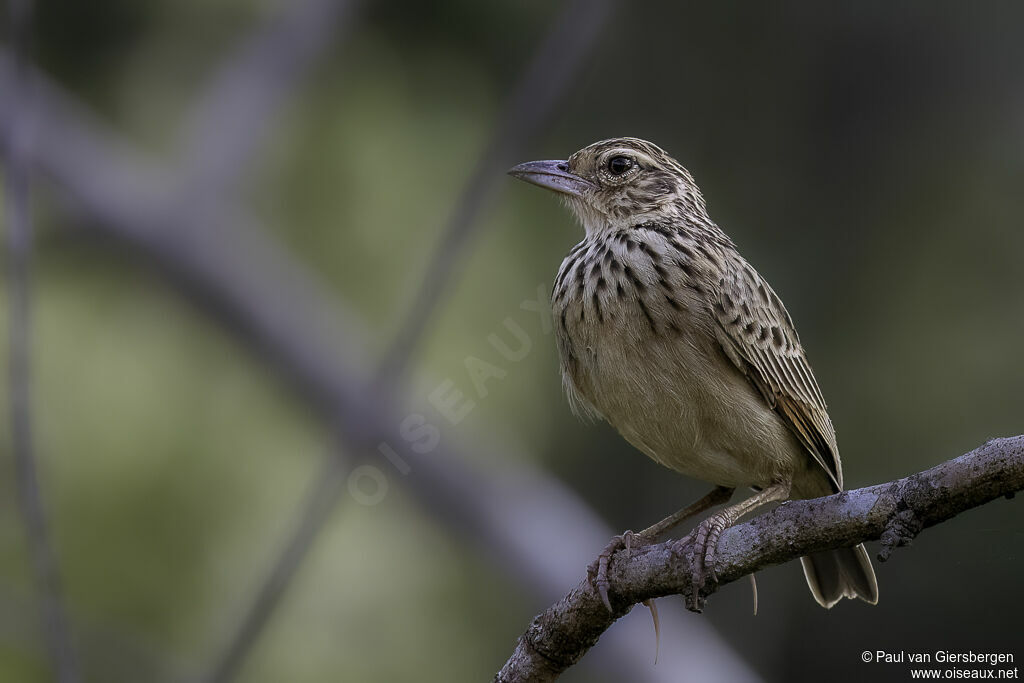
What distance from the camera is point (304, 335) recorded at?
8.05 metres

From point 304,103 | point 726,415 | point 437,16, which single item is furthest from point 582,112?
point 726,415

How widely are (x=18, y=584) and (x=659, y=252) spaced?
18.2ft

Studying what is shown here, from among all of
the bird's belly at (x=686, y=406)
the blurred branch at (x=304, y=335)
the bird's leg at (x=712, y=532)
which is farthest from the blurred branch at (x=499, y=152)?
the blurred branch at (x=304, y=335)

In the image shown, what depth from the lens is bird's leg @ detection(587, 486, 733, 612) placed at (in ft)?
10.8

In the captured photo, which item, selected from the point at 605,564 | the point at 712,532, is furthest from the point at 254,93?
the point at 712,532

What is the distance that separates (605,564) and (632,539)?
34 cm

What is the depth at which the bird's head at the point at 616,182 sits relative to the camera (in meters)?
4.58

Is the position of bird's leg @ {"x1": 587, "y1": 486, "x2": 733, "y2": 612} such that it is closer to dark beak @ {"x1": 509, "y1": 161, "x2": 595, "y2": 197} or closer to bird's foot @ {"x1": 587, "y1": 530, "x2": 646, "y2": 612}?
bird's foot @ {"x1": 587, "y1": 530, "x2": 646, "y2": 612}

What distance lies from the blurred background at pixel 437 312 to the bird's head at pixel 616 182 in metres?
1.96

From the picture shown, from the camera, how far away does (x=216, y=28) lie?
10.1m

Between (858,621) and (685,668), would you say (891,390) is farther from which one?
(685,668)

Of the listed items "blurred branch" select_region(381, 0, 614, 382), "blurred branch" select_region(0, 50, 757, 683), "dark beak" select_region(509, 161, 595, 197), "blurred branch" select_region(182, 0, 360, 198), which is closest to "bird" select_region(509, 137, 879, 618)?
"dark beak" select_region(509, 161, 595, 197)

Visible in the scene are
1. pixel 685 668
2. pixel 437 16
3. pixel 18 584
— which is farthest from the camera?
pixel 437 16

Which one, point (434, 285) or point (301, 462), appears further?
point (301, 462)
